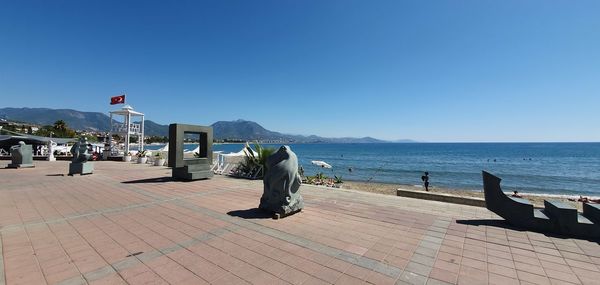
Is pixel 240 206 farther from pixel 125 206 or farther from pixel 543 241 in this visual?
pixel 543 241

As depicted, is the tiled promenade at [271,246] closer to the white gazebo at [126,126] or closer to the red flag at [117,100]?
the white gazebo at [126,126]

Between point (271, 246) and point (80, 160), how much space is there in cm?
1345

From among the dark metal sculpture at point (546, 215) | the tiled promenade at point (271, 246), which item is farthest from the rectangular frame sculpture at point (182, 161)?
the dark metal sculpture at point (546, 215)

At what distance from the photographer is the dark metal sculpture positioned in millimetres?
4836

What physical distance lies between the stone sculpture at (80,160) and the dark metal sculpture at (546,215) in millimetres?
16141

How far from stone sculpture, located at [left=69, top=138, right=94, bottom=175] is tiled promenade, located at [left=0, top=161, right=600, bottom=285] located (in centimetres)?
589

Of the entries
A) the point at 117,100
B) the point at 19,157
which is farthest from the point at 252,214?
the point at 117,100

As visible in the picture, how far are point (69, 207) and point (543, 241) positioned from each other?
10.3 meters

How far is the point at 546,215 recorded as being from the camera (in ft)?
17.7

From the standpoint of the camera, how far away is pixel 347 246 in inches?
166

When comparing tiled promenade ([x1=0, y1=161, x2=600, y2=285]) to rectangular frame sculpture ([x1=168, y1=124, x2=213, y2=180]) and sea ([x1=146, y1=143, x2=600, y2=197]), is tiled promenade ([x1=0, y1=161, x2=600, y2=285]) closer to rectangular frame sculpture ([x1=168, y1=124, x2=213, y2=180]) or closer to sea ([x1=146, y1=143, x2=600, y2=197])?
rectangular frame sculpture ([x1=168, y1=124, x2=213, y2=180])

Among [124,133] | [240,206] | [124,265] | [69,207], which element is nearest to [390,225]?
[240,206]

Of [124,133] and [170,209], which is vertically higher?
[124,133]

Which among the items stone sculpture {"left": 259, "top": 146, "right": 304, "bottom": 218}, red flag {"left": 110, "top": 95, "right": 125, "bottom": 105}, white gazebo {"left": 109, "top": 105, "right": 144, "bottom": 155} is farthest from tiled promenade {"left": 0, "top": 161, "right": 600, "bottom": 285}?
red flag {"left": 110, "top": 95, "right": 125, "bottom": 105}
